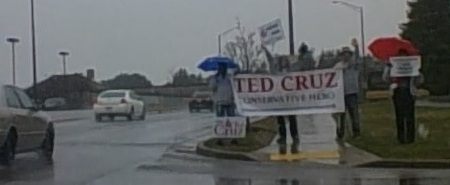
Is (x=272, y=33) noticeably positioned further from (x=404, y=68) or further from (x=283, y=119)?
(x=404, y=68)

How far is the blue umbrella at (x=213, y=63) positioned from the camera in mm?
21016

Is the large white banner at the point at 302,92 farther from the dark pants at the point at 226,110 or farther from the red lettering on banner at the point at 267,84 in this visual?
the dark pants at the point at 226,110

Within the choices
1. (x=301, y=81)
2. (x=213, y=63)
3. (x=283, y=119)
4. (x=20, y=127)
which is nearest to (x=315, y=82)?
(x=301, y=81)

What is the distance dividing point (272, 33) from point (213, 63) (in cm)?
190

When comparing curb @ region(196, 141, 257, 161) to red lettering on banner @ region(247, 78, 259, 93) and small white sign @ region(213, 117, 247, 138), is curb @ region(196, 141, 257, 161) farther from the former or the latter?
red lettering on banner @ region(247, 78, 259, 93)

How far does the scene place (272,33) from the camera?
65.7 ft

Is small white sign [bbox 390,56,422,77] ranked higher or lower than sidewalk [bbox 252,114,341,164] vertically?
higher

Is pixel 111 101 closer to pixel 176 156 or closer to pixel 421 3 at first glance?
pixel 176 156

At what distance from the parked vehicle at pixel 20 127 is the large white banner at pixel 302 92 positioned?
3962mm

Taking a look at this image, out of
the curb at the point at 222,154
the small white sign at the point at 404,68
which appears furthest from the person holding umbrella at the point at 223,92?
the small white sign at the point at 404,68

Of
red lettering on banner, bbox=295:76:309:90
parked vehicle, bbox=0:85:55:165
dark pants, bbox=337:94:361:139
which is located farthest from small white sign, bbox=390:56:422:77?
parked vehicle, bbox=0:85:55:165

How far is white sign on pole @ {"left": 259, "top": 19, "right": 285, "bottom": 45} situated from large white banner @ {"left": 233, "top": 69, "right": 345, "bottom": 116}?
3.39 ft

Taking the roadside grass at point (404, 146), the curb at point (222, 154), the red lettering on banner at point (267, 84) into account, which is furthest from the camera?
the red lettering on banner at point (267, 84)

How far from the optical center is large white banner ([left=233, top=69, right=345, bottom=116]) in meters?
19.0
